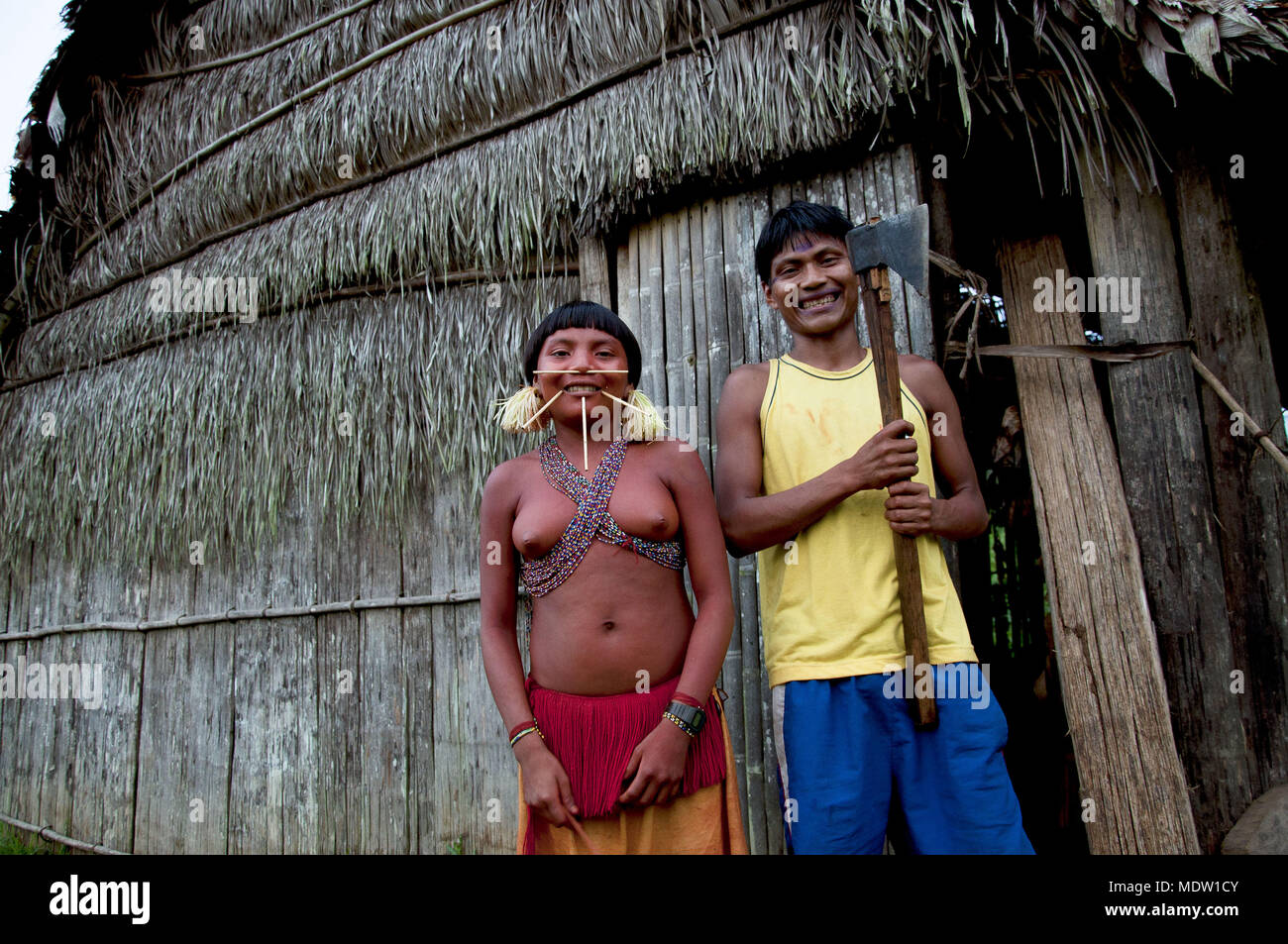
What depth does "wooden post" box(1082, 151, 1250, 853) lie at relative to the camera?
2.53 meters

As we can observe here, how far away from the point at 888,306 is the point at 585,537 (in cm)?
90

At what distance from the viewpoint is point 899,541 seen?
79.5 inches

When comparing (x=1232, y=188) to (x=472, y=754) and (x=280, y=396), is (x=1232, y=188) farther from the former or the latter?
(x=280, y=396)

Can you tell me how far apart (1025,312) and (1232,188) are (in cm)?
72

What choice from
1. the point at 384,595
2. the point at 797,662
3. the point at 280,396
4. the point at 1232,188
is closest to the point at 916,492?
the point at 797,662

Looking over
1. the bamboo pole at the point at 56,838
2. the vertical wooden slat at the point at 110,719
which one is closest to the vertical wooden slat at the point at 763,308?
the vertical wooden slat at the point at 110,719

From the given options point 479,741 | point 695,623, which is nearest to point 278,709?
point 479,741

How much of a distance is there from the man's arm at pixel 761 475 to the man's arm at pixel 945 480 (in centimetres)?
8

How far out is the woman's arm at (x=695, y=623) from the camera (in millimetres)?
1860

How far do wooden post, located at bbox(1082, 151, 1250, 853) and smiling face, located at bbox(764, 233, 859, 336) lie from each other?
1.09m

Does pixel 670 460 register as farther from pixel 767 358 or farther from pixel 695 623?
pixel 767 358

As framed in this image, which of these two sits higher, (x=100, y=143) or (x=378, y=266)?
(x=100, y=143)

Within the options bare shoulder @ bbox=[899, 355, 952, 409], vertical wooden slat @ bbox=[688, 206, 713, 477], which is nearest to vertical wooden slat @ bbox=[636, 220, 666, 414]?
vertical wooden slat @ bbox=[688, 206, 713, 477]

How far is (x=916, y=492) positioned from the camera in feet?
6.54
